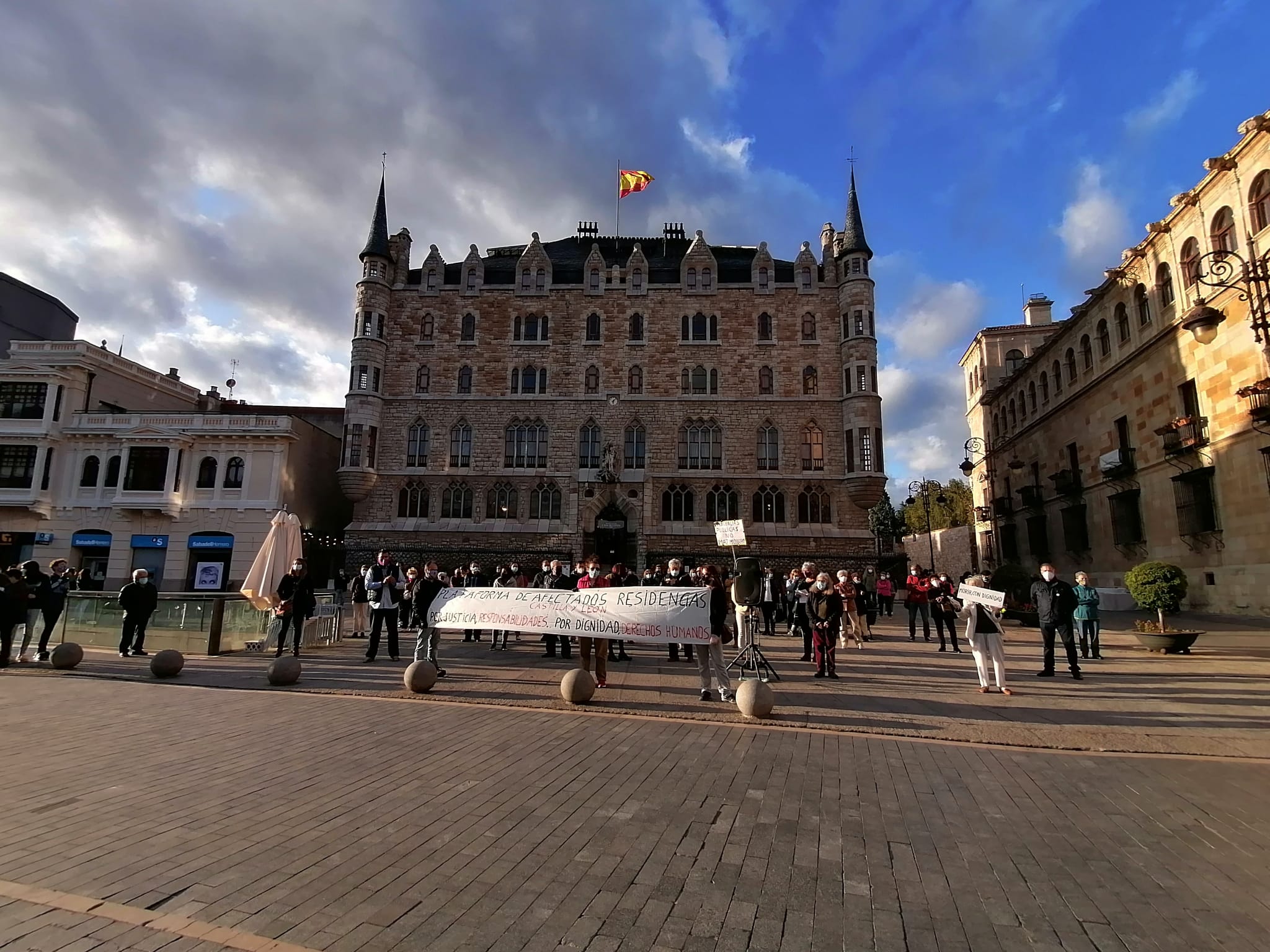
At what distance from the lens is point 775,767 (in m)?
6.25

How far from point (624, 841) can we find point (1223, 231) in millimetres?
25774

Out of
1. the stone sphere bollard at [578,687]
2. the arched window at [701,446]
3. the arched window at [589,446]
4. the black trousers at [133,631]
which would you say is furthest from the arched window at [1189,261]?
the black trousers at [133,631]

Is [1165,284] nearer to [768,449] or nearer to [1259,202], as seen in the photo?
[1259,202]

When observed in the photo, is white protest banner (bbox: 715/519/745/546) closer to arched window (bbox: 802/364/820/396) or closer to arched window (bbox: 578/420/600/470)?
arched window (bbox: 578/420/600/470)

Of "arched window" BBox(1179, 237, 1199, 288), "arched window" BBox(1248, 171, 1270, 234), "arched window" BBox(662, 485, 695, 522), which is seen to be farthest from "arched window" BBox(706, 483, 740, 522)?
"arched window" BBox(1248, 171, 1270, 234)

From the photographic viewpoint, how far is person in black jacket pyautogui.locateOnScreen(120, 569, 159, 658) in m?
13.1

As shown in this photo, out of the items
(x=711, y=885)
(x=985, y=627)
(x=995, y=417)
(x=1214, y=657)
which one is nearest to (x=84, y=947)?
(x=711, y=885)

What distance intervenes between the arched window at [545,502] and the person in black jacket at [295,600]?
77.1ft

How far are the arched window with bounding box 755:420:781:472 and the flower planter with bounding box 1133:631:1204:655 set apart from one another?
22894 millimetres

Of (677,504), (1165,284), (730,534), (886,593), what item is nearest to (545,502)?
(677,504)

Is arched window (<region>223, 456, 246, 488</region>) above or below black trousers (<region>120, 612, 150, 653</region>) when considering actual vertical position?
above

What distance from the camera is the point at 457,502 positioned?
37562 millimetres

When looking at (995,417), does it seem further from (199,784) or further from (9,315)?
(9,315)

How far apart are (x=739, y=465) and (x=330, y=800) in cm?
3309
